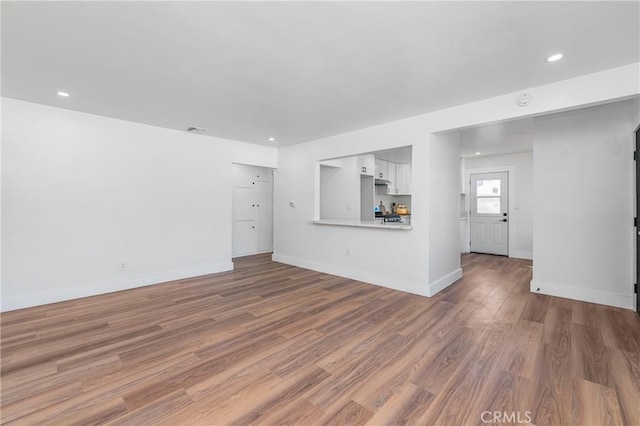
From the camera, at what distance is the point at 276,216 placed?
6312mm

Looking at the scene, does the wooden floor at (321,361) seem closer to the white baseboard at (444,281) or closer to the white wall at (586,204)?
the white baseboard at (444,281)

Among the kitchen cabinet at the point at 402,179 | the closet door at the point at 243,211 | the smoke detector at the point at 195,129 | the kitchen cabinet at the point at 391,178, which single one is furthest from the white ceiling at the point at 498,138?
the closet door at the point at 243,211

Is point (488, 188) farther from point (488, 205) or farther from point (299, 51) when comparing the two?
point (299, 51)

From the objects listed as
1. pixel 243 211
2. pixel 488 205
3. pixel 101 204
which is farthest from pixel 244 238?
pixel 488 205

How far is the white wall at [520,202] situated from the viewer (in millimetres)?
6465

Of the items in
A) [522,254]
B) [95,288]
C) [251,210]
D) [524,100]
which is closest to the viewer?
[524,100]

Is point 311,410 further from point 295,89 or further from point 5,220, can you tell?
point 5,220

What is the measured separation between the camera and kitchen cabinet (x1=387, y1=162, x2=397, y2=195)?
788 centimetres

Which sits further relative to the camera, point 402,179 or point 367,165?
point 402,179

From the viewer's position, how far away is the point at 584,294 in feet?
11.9

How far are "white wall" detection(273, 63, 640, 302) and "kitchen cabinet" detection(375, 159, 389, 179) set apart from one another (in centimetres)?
252

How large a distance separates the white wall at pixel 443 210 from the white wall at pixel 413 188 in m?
0.05

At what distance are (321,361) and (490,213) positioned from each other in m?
6.66

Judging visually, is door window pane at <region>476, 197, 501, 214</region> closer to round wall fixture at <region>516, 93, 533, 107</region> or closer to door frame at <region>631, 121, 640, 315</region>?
door frame at <region>631, 121, 640, 315</region>
